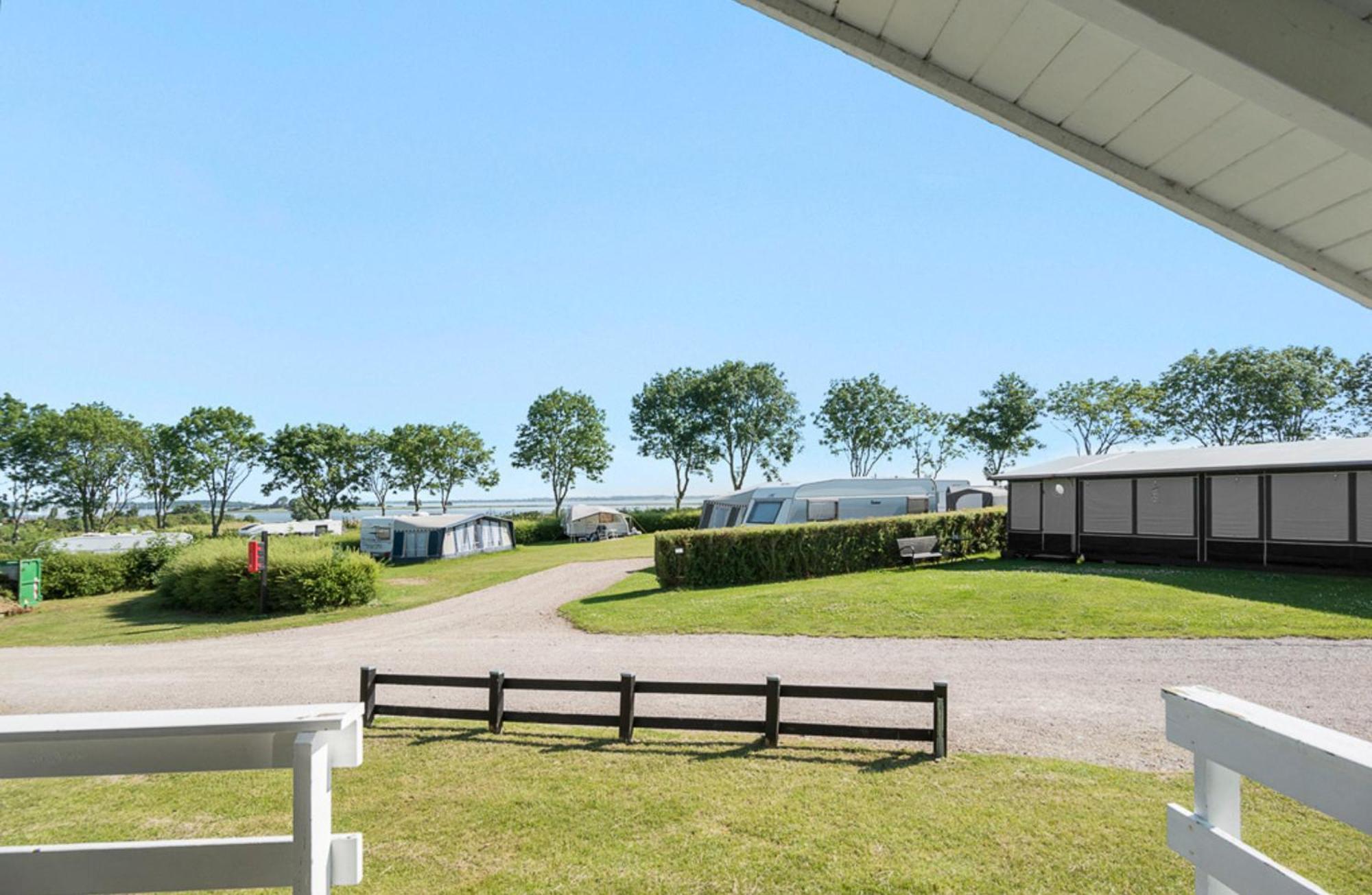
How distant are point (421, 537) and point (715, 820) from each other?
32.1 metres

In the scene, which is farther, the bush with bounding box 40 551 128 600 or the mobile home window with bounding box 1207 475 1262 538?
the bush with bounding box 40 551 128 600

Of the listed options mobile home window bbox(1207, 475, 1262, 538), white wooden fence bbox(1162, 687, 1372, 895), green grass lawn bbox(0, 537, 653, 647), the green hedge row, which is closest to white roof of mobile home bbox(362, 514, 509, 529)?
green grass lawn bbox(0, 537, 653, 647)

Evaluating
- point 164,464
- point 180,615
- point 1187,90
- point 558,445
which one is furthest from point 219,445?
point 1187,90

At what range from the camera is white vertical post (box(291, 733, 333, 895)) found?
1.60 m

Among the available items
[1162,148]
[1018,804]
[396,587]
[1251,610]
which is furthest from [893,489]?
[1162,148]

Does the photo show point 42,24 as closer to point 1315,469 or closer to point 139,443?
point 1315,469

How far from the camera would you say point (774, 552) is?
20.5 m

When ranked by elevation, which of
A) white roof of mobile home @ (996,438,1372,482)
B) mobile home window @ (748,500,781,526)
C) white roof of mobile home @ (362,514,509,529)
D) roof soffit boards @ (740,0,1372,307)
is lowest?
white roof of mobile home @ (362,514,509,529)

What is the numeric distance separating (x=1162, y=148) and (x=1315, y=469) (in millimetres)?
20379

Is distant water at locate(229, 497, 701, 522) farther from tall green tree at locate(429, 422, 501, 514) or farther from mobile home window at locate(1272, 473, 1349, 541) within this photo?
mobile home window at locate(1272, 473, 1349, 541)

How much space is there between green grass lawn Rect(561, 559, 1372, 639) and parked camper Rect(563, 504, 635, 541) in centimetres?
2746

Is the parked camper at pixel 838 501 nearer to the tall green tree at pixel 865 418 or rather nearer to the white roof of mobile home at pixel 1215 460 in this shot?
the white roof of mobile home at pixel 1215 460

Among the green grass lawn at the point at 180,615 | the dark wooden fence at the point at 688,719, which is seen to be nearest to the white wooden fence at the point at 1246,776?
the dark wooden fence at the point at 688,719

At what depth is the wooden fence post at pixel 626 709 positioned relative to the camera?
25.2 ft
